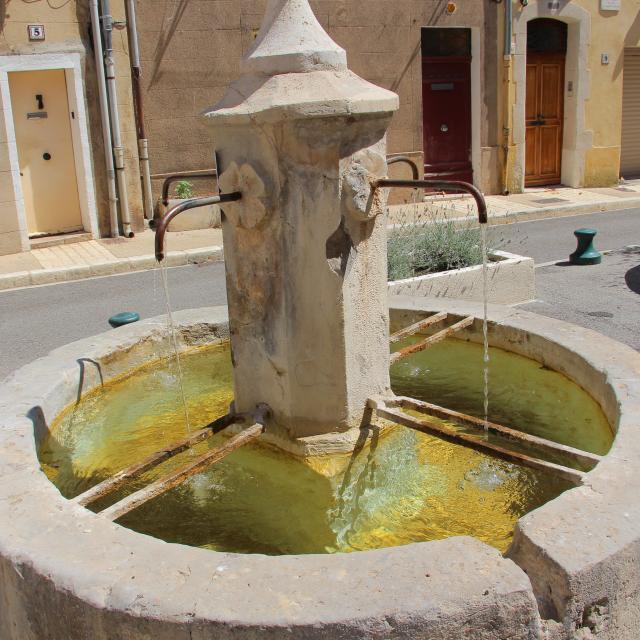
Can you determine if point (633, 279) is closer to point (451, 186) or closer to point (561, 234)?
point (561, 234)

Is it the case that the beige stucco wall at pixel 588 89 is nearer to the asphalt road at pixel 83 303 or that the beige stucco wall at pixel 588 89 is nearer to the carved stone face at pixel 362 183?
the asphalt road at pixel 83 303

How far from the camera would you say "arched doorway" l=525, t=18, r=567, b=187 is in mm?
15898

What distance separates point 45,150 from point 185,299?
15.0 ft

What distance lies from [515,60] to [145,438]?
12.8 metres

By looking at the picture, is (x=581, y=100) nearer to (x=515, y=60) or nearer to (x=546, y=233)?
(x=515, y=60)

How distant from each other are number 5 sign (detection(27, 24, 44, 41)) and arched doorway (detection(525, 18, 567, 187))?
8.98 m

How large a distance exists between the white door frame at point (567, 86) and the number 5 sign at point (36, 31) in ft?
27.0

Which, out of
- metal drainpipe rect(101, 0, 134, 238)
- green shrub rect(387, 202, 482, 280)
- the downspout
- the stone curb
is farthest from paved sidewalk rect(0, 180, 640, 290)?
green shrub rect(387, 202, 482, 280)

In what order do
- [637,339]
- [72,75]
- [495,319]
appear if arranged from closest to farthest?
[495,319]
[637,339]
[72,75]

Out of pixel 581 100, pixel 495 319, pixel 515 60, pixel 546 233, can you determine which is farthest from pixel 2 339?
pixel 581 100

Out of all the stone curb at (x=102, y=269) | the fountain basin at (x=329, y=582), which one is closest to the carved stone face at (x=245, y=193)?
the fountain basin at (x=329, y=582)

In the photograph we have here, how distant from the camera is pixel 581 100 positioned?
16.0 meters

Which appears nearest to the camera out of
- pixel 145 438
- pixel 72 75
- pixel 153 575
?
pixel 153 575

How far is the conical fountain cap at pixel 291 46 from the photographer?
3670 millimetres
